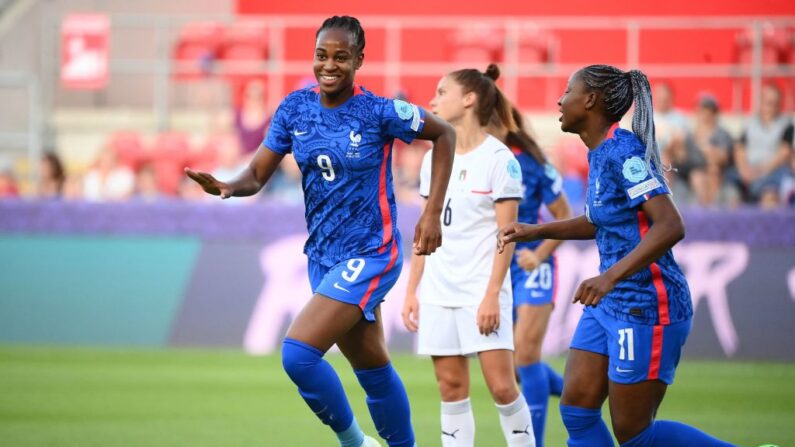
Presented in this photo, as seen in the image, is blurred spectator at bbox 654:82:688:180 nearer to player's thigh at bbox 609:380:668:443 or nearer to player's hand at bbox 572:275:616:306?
player's thigh at bbox 609:380:668:443

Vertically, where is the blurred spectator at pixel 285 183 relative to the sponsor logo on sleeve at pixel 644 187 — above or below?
below

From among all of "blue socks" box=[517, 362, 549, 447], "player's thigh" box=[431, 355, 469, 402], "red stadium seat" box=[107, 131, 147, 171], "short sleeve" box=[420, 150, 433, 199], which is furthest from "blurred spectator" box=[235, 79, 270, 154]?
"player's thigh" box=[431, 355, 469, 402]

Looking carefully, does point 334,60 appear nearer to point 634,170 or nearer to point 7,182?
point 634,170

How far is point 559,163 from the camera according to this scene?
16.0 m

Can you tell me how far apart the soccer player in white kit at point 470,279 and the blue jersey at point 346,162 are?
76 cm

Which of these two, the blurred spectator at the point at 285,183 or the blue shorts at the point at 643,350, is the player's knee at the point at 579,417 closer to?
the blue shorts at the point at 643,350

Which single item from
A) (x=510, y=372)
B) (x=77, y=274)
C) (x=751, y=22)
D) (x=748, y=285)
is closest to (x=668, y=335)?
(x=510, y=372)

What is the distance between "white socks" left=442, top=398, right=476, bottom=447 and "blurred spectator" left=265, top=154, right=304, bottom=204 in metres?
9.15

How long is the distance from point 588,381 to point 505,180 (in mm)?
1667

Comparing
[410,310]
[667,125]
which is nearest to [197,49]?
[667,125]

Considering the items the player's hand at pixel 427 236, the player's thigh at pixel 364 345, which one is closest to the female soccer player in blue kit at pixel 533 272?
the player's thigh at pixel 364 345

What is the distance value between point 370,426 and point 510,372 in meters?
2.47

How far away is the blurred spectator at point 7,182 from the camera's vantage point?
16.9 meters

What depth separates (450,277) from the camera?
281 inches
